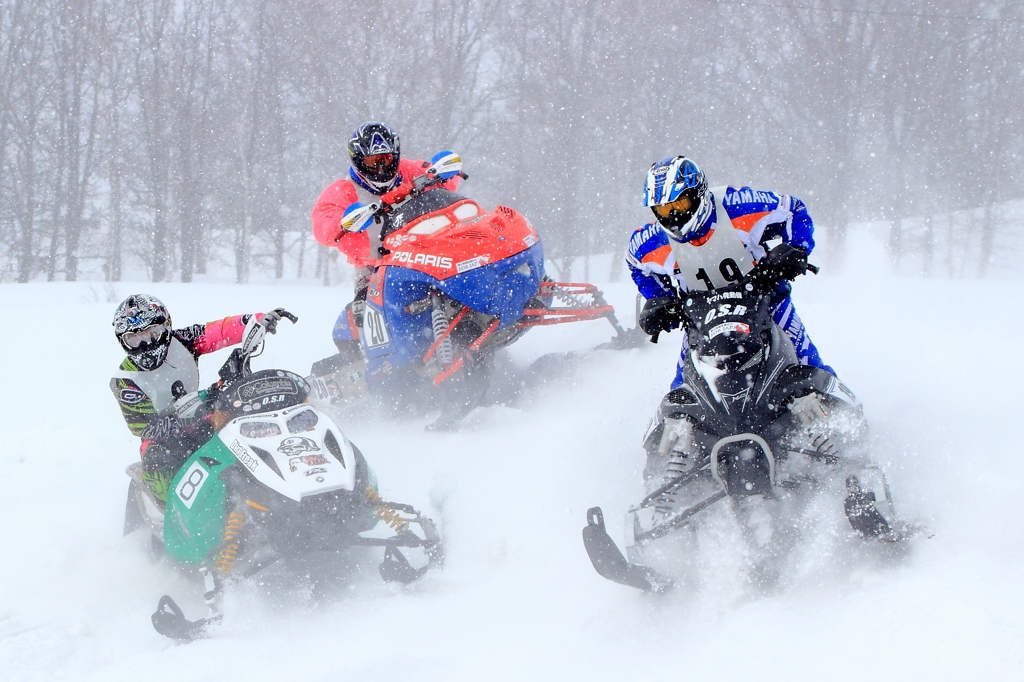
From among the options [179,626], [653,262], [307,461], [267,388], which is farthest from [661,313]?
[179,626]

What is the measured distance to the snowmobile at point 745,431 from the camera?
3025 millimetres

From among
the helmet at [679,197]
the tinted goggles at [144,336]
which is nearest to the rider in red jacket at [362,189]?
the tinted goggles at [144,336]

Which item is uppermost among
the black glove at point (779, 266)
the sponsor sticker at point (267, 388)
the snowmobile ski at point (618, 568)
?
the black glove at point (779, 266)

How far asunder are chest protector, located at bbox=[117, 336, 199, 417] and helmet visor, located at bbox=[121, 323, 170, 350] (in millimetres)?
141

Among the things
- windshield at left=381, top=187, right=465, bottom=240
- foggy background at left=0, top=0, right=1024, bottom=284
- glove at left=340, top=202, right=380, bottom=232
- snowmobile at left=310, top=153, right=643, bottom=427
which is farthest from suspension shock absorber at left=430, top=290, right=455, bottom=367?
foggy background at left=0, top=0, right=1024, bottom=284

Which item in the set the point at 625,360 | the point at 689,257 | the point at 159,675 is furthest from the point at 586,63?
the point at 159,675

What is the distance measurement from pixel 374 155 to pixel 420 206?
1.82ft

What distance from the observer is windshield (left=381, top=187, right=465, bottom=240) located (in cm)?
543

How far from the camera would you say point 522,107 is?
19375 millimetres

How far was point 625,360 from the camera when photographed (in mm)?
5703

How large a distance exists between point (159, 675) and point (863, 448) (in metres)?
2.94

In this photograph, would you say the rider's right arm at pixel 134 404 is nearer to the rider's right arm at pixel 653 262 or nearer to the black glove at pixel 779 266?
the rider's right arm at pixel 653 262

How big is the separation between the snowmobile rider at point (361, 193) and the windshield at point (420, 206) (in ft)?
0.87

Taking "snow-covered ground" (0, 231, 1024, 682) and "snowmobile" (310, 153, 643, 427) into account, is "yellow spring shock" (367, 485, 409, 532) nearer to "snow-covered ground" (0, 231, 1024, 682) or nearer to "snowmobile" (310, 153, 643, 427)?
"snow-covered ground" (0, 231, 1024, 682)
